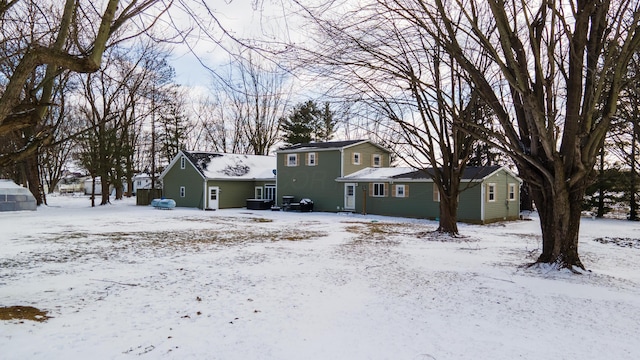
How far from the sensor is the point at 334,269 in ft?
28.1

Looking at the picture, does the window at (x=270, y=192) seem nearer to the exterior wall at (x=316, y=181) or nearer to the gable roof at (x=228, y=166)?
the gable roof at (x=228, y=166)

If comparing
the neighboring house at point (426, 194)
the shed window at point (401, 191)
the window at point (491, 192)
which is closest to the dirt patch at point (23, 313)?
the neighboring house at point (426, 194)

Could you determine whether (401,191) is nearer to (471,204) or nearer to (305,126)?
(471,204)

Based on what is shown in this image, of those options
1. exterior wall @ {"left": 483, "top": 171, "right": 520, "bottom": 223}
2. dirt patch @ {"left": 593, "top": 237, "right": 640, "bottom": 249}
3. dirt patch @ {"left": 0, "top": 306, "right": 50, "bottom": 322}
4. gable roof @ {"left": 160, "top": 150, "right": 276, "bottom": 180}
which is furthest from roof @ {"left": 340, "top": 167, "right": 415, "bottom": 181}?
dirt patch @ {"left": 0, "top": 306, "right": 50, "bottom": 322}

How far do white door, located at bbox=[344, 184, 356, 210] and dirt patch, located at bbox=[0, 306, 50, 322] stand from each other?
20873mm

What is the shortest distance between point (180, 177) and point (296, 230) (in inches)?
708

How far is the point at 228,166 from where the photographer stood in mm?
31844

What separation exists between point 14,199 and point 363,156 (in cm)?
2204

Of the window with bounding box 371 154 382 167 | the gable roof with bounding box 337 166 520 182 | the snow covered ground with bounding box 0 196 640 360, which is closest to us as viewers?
the snow covered ground with bounding box 0 196 640 360

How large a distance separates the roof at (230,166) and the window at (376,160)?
25.1ft

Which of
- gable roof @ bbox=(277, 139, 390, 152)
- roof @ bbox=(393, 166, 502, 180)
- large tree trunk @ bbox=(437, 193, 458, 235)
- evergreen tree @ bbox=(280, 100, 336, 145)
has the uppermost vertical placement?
evergreen tree @ bbox=(280, 100, 336, 145)

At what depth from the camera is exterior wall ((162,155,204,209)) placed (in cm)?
2978

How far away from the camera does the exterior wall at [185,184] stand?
2978 cm

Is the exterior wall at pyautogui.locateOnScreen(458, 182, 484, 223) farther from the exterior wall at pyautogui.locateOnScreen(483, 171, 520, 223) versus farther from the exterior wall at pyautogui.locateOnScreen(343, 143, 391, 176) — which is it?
the exterior wall at pyautogui.locateOnScreen(343, 143, 391, 176)
